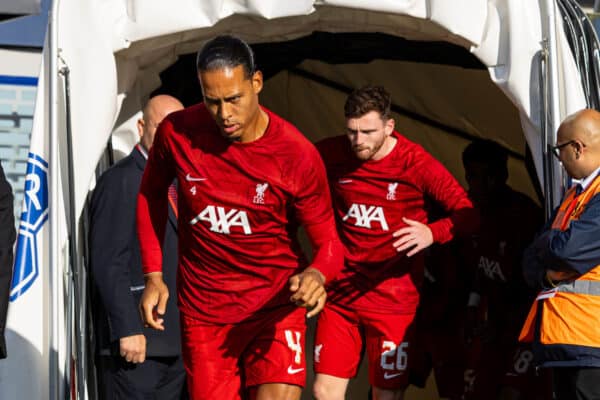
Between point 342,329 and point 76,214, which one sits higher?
point 76,214

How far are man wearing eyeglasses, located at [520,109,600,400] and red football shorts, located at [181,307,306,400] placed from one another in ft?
3.58

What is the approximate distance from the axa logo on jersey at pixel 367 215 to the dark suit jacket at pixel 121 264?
1.02 meters

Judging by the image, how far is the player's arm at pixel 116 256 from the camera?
6.19 m

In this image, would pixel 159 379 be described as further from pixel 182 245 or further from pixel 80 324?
pixel 182 245

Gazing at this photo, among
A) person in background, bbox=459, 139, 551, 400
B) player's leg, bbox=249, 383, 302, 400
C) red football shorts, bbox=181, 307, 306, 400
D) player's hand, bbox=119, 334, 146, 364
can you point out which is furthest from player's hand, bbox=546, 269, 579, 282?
player's hand, bbox=119, 334, 146, 364

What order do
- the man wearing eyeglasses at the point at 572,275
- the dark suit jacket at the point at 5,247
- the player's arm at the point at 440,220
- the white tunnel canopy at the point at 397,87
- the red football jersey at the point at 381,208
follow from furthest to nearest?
the white tunnel canopy at the point at 397,87
the red football jersey at the point at 381,208
the player's arm at the point at 440,220
the man wearing eyeglasses at the point at 572,275
the dark suit jacket at the point at 5,247

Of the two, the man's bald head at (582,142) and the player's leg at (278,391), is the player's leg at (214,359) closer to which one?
the player's leg at (278,391)

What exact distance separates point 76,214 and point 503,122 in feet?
11.6

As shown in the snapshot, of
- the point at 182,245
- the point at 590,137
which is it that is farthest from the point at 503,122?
the point at 182,245

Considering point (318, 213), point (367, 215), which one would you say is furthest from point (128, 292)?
point (367, 215)

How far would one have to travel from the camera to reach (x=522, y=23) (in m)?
6.31

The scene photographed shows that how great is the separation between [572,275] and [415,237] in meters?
0.97

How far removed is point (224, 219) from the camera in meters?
5.56

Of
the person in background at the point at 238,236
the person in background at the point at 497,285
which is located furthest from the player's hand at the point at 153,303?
the person in background at the point at 497,285
